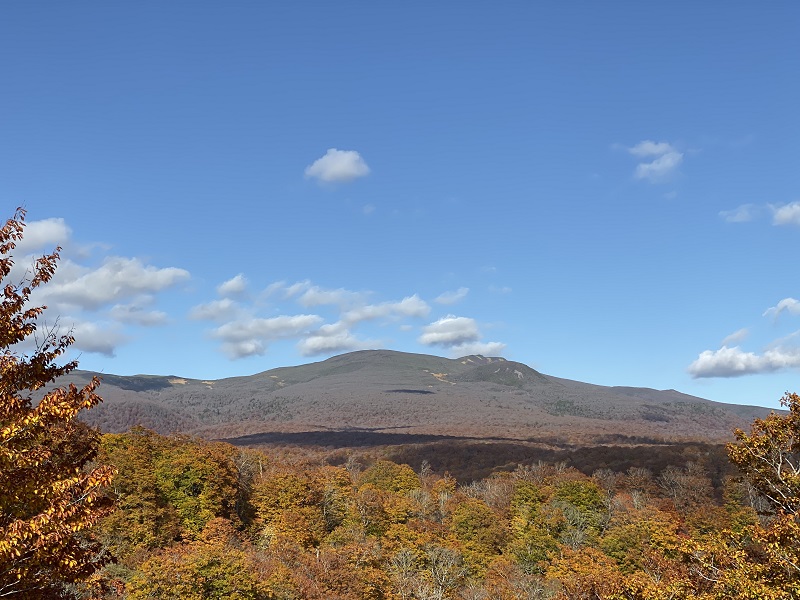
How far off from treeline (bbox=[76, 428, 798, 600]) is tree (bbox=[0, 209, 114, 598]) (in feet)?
49.0

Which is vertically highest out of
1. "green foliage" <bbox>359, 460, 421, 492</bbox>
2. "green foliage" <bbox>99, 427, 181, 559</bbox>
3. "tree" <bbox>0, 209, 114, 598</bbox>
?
"tree" <bbox>0, 209, 114, 598</bbox>

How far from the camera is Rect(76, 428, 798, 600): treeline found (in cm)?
3691

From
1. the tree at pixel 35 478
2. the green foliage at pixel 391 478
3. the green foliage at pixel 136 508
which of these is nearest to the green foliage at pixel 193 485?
the green foliage at pixel 136 508

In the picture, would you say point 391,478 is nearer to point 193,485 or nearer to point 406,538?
point 406,538

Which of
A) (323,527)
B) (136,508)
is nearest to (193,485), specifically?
(136,508)

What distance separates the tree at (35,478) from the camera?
12.9 m

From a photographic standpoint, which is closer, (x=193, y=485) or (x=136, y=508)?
(x=136, y=508)

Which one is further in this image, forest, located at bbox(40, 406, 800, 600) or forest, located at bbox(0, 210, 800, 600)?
forest, located at bbox(40, 406, 800, 600)

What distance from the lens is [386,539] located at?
230 feet

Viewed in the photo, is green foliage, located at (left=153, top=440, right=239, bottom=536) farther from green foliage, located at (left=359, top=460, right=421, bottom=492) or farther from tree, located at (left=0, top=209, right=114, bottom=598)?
tree, located at (left=0, top=209, right=114, bottom=598)


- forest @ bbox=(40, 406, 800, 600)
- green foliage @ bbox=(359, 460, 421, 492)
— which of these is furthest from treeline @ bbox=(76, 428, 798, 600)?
green foliage @ bbox=(359, 460, 421, 492)

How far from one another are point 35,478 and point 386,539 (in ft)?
204

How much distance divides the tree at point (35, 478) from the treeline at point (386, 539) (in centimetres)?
1495

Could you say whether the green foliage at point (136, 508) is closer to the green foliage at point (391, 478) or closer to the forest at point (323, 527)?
the forest at point (323, 527)
